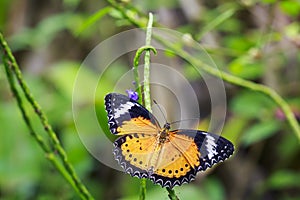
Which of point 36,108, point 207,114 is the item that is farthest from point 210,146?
point 207,114

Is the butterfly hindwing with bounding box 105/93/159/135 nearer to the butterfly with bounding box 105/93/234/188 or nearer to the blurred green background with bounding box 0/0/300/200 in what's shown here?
the butterfly with bounding box 105/93/234/188

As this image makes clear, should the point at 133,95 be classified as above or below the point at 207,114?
below

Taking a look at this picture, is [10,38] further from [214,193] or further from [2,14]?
[214,193]

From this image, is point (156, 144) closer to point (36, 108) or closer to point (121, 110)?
point (121, 110)

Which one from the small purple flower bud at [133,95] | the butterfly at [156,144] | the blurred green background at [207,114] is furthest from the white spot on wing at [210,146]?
the blurred green background at [207,114]

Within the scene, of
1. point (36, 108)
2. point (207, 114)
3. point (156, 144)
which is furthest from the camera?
point (207, 114)

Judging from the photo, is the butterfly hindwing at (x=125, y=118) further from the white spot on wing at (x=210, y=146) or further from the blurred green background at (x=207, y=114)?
the blurred green background at (x=207, y=114)

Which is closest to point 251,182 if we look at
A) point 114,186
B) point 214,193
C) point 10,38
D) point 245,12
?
point 214,193
